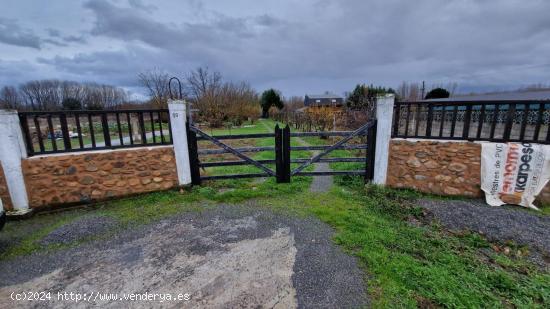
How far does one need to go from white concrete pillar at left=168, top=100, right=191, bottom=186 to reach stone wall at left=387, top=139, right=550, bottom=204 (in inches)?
173

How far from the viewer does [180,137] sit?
4918 millimetres

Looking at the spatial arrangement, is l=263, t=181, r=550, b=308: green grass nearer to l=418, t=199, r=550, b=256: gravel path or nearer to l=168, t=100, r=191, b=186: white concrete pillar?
l=418, t=199, r=550, b=256: gravel path

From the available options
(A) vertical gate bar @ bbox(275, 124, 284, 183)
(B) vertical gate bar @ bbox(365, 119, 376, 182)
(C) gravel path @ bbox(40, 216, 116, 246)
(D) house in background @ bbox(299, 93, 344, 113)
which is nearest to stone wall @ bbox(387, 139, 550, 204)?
(B) vertical gate bar @ bbox(365, 119, 376, 182)

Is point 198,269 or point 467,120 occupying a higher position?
point 467,120

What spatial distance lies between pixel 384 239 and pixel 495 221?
7.13 ft

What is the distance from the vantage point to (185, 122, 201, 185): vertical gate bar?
199 inches

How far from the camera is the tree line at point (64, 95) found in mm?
26689

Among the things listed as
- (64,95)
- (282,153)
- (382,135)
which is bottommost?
(282,153)

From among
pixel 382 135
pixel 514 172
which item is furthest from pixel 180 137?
pixel 514 172

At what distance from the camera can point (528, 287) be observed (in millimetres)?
2445

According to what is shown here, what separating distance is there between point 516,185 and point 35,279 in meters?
7.44

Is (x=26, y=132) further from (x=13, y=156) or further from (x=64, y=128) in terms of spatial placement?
(x=64, y=128)

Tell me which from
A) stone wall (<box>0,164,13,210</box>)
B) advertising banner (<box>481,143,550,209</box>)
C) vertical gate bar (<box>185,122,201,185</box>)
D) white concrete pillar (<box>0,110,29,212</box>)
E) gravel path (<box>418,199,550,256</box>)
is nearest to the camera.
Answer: gravel path (<box>418,199,550,256</box>)

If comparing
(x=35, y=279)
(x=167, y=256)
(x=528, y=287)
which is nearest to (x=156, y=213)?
(x=167, y=256)
